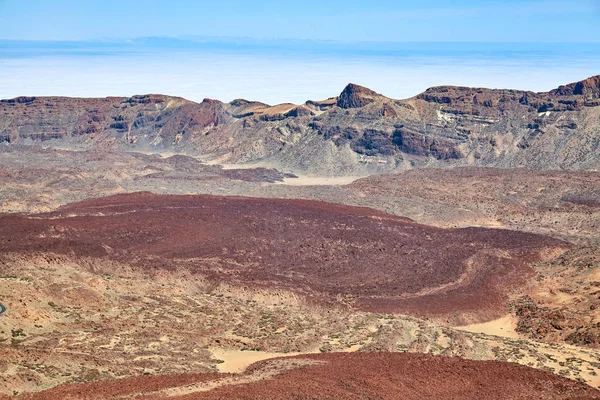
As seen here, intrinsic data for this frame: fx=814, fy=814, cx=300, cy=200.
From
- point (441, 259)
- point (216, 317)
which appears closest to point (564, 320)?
point (441, 259)

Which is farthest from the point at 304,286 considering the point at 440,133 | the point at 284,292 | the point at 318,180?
the point at 440,133

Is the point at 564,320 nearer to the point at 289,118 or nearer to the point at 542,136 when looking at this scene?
the point at 542,136

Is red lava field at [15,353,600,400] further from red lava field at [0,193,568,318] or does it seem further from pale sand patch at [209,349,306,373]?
red lava field at [0,193,568,318]

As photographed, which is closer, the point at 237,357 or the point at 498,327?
the point at 237,357

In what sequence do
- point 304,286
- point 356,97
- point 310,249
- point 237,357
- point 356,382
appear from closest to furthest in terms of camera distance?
point 356,382 → point 237,357 → point 304,286 → point 310,249 → point 356,97

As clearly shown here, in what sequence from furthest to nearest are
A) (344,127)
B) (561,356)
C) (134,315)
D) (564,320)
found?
1. (344,127)
2. (564,320)
3. (134,315)
4. (561,356)

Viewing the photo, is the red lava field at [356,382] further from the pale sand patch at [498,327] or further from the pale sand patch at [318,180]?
the pale sand patch at [318,180]

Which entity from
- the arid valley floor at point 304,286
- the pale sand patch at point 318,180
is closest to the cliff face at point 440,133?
the pale sand patch at point 318,180

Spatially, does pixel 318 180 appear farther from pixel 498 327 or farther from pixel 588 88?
pixel 498 327
